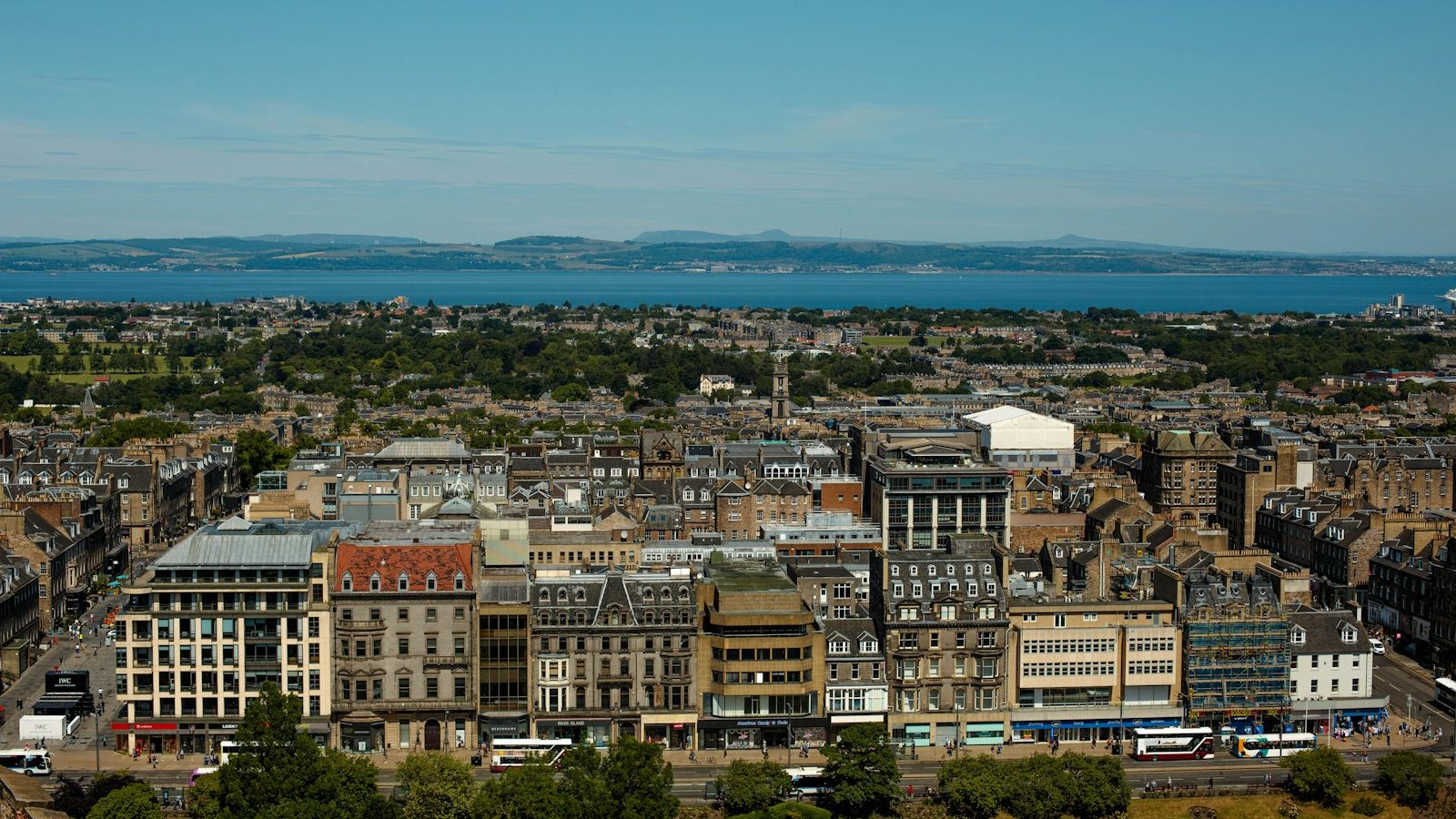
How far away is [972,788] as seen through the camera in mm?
48312

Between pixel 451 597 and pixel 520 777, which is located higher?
pixel 451 597

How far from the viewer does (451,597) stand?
53.5 meters

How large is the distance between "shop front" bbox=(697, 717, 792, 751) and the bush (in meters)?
15.7

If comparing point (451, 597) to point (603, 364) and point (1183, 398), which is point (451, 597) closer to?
point (1183, 398)

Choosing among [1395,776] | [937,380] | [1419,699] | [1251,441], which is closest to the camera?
[1395,776]

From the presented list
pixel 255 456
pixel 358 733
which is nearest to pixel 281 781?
pixel 358 733

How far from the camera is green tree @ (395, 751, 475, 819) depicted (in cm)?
4625

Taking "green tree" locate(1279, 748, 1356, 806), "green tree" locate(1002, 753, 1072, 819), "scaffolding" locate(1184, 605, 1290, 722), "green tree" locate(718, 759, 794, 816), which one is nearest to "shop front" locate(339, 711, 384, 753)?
"green tree" locate(718, 759, 794, 816)

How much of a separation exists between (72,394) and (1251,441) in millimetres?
110627

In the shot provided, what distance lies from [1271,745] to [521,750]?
23.2 metres

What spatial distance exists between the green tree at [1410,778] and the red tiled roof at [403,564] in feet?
90.6

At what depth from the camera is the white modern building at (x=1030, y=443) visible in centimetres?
9912

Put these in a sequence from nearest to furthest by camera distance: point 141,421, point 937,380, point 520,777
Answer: point 520,777 < point 141,421 < point 937,380

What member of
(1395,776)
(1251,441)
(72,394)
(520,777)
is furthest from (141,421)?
(1395,776)
